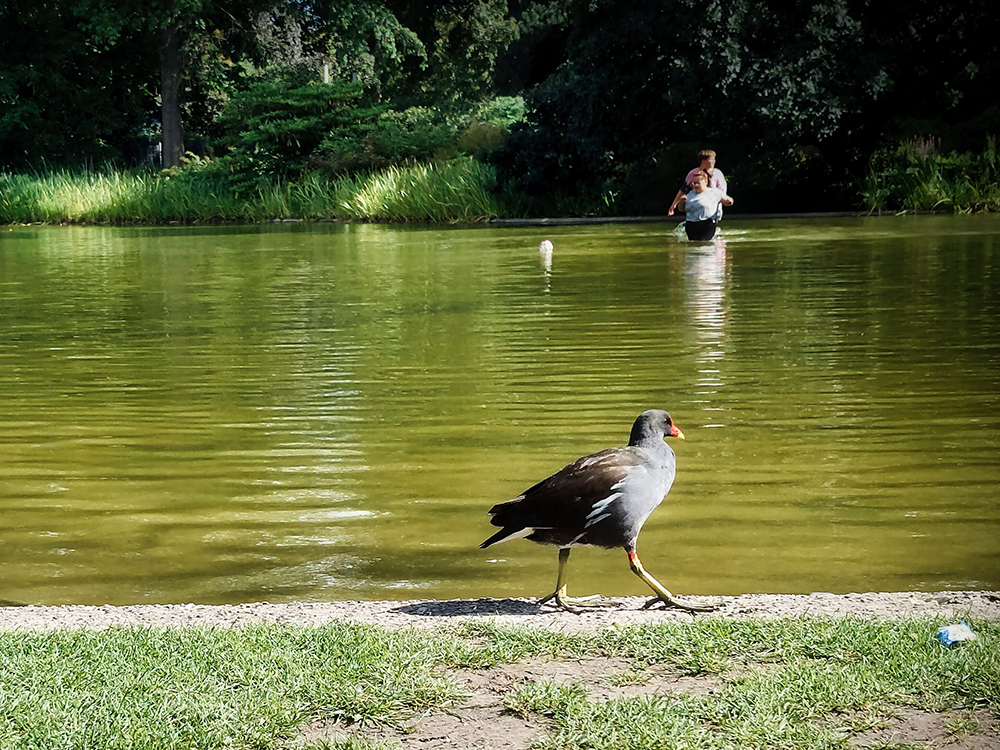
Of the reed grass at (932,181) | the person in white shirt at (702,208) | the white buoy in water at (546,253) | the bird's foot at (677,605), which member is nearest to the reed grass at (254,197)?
the reed grass at (932,181)

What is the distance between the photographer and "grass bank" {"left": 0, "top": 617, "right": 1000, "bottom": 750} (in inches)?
161

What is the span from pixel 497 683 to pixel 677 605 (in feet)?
4.01

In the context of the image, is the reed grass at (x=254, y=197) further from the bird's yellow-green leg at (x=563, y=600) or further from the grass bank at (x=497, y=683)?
the grass bank at (x=497, y=683)

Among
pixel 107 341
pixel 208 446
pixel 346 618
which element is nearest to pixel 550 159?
pixel 107 341

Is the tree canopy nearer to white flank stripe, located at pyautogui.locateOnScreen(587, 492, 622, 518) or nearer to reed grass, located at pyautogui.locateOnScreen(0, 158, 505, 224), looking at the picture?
reed grass, located at pyautogui.locateOnScreen(0, 158, 505, 224)

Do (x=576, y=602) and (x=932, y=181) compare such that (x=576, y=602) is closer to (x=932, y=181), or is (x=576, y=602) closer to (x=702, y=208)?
(x=702, y=208)

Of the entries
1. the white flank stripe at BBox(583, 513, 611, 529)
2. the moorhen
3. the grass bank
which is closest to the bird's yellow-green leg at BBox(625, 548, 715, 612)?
the moorhen

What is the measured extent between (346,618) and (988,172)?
2857cm

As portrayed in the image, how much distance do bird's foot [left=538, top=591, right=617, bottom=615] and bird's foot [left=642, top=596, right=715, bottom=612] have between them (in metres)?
0.24

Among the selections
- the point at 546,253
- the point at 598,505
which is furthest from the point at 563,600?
the point at 546,253

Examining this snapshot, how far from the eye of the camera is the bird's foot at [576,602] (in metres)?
5.51

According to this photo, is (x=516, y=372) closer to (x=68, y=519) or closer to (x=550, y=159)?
(x=68, y=519)

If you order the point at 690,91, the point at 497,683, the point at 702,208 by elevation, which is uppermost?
the point at 690,91

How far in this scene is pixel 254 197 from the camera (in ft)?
131
